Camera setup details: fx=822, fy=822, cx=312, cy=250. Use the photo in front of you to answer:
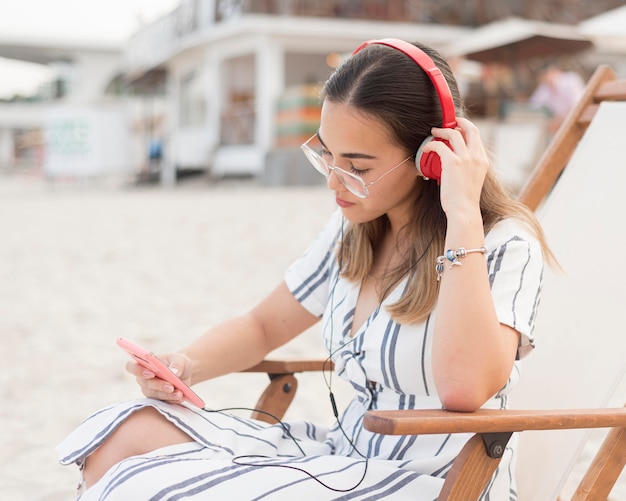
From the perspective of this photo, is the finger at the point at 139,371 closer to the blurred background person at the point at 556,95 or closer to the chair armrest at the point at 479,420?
the chair armrest at the point at 479,420

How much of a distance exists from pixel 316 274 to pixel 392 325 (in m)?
0.45

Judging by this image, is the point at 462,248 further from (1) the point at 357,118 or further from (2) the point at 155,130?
(2) the point at 155,130

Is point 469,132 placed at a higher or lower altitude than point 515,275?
higher

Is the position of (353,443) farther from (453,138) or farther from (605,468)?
(453,138)

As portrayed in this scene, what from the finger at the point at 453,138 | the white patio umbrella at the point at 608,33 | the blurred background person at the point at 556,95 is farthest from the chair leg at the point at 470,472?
the white patio umbrella at the point at 608,33

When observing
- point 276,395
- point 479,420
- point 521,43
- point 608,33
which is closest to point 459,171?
point 479,420

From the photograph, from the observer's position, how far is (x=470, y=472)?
4.50 ft

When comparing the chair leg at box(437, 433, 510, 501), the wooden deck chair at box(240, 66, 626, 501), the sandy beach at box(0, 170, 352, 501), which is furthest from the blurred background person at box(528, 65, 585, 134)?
the chair leg at box(437, 433, 510, 501)

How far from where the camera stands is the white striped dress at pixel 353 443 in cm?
146

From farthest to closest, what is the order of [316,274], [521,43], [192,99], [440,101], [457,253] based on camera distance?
1. [192,99]
2. [521,43]
3. [316,274]
4. [440,101]
5. [457,253]

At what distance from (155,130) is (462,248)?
30949 mm

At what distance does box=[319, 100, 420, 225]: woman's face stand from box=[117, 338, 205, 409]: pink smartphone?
50cm

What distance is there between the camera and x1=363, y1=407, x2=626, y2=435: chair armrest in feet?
4.24

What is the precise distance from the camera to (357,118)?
162 centimetres
